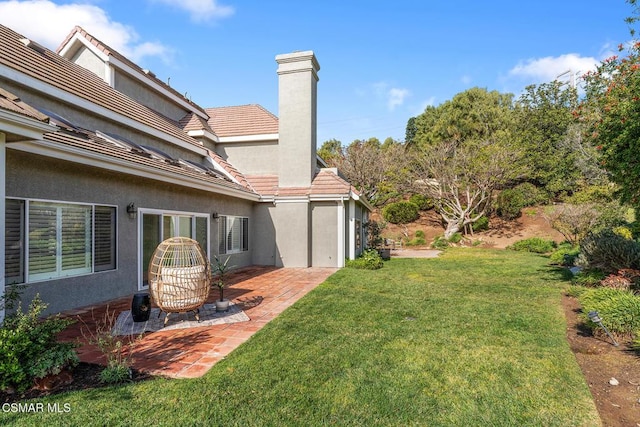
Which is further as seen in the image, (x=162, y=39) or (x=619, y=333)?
(x=162, y=39)

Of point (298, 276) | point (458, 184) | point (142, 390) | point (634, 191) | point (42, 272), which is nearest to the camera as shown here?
point (142, 390)

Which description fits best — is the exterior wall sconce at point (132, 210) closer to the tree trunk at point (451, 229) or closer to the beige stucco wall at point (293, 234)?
the beige stucco wall at point (293, 234)

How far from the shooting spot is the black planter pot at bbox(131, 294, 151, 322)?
6.41 metres

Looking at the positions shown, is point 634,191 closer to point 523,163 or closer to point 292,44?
point 292,44

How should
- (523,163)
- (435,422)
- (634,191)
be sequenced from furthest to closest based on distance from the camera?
(523,163)
(634,191)
(435,422)

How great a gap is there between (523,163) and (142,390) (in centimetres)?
3245

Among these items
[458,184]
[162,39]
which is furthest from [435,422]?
[458,184]

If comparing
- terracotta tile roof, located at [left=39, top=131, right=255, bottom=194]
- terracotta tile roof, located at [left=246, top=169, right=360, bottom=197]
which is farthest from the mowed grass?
terracotta tile roof, located at [left=246, top=169, right=360, bottom=197]

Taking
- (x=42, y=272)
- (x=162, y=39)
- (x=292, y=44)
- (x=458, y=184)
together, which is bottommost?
(x=42, y=272)

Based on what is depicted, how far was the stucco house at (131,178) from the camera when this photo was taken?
6582 millimetres

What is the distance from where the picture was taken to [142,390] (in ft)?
→ 12.8

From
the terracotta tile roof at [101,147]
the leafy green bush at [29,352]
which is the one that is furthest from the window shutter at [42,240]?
the leafy green bush at [29,352]

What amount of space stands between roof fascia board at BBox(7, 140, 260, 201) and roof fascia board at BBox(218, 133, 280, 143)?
5792 mm

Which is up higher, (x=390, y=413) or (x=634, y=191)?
(x=634, y=191)
